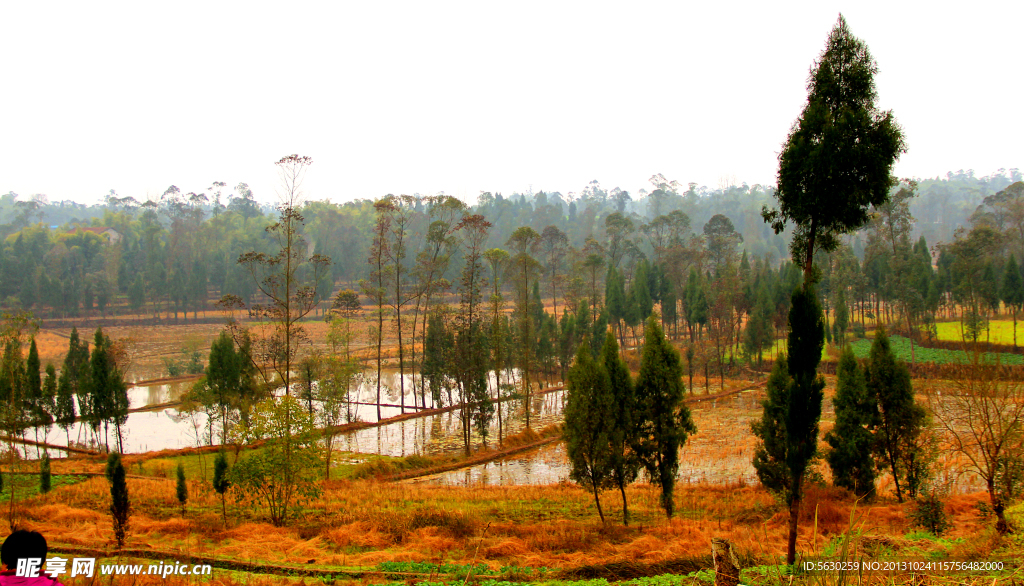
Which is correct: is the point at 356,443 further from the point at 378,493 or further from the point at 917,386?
the point at 917,386

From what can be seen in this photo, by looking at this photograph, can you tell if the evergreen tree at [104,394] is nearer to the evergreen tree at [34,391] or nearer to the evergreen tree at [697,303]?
the evergreen tree at [34,391]

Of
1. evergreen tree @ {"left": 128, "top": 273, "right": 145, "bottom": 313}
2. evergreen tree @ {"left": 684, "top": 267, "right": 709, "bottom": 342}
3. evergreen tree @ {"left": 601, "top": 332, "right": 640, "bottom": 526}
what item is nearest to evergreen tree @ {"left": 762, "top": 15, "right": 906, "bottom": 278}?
evergreen tree @ {"left": 601, "top": 332, "right": 640, "bottom": 526}

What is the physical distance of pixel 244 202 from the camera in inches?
4707

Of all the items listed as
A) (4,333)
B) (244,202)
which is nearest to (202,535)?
(4,333)

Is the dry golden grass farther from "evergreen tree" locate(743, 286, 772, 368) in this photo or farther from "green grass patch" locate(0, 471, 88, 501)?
"evergreen tree" locate(743, 286, 772, 368)

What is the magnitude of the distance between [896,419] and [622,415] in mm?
8435

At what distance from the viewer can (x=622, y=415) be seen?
53.6 feet

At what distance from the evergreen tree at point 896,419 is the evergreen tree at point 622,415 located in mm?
7435

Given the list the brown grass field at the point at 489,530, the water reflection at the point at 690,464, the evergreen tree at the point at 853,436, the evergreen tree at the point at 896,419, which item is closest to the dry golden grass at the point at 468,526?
the brown grass field at the point at 489,530

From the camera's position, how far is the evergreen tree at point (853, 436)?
1705 centimetres

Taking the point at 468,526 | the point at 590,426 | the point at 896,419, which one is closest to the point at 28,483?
the point at 468,526

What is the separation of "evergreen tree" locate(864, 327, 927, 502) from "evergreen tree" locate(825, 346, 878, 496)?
0.33 meters

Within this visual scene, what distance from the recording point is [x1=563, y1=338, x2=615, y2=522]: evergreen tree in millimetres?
15219

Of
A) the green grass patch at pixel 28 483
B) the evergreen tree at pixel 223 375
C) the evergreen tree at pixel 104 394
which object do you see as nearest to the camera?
the green grass patch at pixel 28 483
